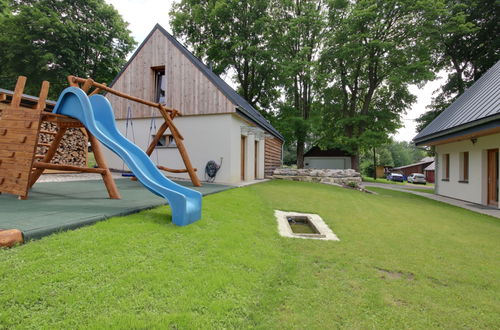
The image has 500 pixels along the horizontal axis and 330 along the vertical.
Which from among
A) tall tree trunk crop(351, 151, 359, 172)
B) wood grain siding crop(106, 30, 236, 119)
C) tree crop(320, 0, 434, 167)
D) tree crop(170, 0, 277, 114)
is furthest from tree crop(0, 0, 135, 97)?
tall tree trunk crop(351, 151, 359, 172)

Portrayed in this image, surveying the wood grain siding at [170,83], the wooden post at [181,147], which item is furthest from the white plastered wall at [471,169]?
the wooden post at [181,147]

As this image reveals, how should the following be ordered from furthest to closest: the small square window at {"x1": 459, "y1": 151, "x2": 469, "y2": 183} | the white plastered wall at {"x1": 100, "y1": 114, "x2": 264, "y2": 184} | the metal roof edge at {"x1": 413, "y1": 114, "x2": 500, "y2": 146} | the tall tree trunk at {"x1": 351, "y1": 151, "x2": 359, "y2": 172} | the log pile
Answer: the tall tree trunk at {"x1": 351, "y1": 151, "x2": 359, "y2": 172}
the small square window at {"x1": 459, "y1": 151, "x2": 469, "y2": 183}
the white plastered wall at {"x1": 100, "y1": 114, "x2": 264, "y2": 184}
the log pile
the metal roof edge at {"x1": 413, "y1": 114, "x2": 500, "y2": 146}

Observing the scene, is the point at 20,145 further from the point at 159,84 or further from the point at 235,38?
the point at 235,38

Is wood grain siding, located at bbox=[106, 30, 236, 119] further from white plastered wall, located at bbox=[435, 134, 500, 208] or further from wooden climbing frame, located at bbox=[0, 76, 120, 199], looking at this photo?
white plastered wall, located at bbox=[435, 134, 500, 208]

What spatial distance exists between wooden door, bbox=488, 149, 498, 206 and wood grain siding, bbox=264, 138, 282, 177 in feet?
32.1

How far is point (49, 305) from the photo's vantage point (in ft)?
5.12

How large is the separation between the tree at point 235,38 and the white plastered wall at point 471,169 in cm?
1360

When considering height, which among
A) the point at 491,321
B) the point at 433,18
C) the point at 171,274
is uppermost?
the point at 433,18

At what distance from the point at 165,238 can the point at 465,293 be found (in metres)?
3.20

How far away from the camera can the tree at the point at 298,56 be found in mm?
16203

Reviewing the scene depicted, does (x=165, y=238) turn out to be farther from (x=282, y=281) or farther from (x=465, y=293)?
(x=465, y=293)

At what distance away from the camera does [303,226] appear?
4.96 metres

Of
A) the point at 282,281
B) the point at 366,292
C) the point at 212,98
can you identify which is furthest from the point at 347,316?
the point at 212,98

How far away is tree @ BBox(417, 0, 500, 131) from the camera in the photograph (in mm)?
14820
